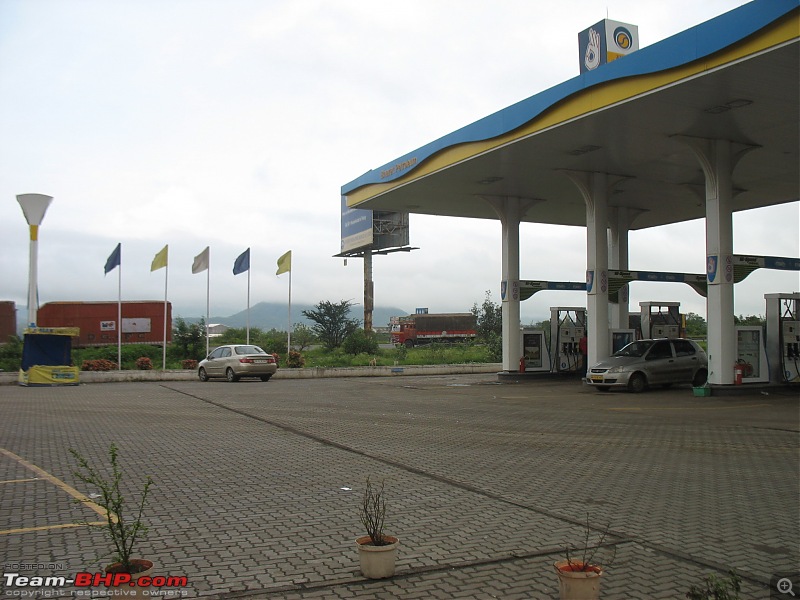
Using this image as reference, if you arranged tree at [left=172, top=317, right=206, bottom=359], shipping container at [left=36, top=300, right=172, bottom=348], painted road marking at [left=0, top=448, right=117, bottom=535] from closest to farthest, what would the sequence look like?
painted road marking at [left=0, top=448, right=117, bottom=535] < tree at [left=172, top=317, right=206, bottom=359] < shipping container at [left=36, top=300, right=172, bottom=348]

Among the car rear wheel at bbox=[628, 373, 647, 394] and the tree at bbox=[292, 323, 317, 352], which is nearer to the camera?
the car rear wheel at bbox=[628, 373, 647, 394]

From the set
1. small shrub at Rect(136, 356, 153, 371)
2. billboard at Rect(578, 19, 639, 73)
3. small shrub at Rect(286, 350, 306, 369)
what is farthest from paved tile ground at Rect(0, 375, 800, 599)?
small shrub at Rect(286, 350, 306, 369)

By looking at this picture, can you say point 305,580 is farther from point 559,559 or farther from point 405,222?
point 405,222

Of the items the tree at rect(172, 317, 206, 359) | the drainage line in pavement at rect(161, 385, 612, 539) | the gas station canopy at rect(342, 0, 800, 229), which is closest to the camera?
the drainage line in pavement at rect(161, 385, 612, 539)

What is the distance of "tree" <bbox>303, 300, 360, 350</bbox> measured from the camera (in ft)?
160

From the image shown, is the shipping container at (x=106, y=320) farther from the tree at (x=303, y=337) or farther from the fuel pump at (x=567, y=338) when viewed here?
the fuel pump at (x=567, y=338)

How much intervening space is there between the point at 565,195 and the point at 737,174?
6090 millimetres

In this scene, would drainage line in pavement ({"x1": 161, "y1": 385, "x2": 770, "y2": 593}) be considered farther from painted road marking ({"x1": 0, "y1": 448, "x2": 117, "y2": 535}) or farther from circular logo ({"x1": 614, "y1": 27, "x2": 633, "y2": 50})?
circular logo ({"x1": 614, "y1": 27, "x2": 633, "y2": 50})

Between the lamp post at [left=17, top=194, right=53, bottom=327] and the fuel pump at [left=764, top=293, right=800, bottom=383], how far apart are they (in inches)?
1006

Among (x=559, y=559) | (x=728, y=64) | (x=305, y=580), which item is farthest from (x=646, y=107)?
(x=305, y=580)

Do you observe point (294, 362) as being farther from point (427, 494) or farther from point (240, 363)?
point (427, 494)

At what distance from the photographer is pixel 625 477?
9125mm

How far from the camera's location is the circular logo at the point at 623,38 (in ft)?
73.9

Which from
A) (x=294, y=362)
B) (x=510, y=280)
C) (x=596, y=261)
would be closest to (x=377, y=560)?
(x=596, y=261)
